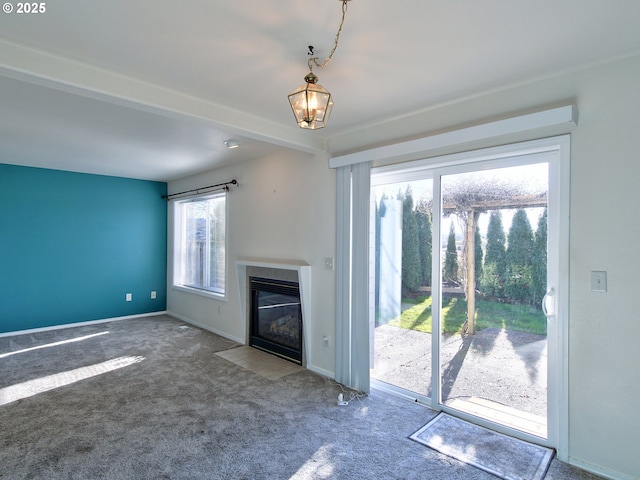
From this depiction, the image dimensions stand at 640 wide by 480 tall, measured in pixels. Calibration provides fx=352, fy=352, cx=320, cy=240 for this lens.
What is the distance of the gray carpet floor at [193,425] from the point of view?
83.6 inches

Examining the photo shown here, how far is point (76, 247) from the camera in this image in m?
5.46

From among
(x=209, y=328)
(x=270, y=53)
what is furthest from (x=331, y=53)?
(x=209, y=328)

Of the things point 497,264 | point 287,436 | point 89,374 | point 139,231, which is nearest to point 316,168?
point 497,264

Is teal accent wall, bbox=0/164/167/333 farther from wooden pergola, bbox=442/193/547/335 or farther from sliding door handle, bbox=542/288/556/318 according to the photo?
sliding door handle, bbox=542/288/556/318

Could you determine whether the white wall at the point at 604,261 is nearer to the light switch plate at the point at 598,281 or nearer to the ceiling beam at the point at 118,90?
the light switch plate at the point at 598,281

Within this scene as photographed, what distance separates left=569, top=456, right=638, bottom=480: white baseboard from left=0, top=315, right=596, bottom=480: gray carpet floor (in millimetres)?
56

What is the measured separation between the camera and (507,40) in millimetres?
1846

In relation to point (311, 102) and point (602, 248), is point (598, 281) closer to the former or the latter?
point (602, 248)

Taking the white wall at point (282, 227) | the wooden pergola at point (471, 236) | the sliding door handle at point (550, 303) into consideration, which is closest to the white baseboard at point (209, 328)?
the white wall at point (282, 227)

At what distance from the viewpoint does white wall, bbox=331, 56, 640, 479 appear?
1.99m

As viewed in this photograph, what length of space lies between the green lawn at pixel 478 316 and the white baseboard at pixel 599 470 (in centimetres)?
76

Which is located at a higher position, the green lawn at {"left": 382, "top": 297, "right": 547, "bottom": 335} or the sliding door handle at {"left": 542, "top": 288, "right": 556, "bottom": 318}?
the sliding door handle at {"left": 542, "top": 288, "right": 556, "bottom": 318}

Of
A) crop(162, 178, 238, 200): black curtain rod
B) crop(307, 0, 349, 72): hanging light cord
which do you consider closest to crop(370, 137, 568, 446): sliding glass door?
crop(307, 0, 349, 72): hanging light cord

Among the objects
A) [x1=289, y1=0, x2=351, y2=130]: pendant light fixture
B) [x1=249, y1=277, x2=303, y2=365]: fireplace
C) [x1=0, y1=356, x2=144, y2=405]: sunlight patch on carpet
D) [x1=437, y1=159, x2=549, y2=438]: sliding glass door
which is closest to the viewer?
[x1=289, y1=0, x2=351, y2=130]: pendant light fixture
